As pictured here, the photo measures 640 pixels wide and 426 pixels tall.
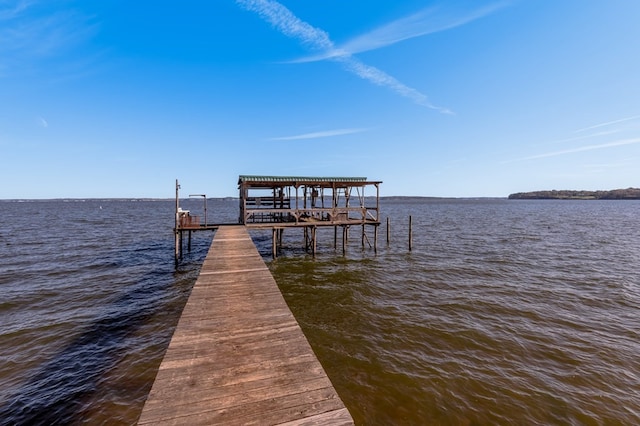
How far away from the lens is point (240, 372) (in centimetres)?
361

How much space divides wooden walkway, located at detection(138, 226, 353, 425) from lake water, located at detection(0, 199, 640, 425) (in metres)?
2.99

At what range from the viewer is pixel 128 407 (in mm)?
6238

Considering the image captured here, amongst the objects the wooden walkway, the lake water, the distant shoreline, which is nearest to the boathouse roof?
the lake water

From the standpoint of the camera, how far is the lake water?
637cm

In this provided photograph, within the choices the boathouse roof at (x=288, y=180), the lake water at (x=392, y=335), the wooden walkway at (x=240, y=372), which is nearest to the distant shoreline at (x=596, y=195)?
the lake water at (x=392, y=335)

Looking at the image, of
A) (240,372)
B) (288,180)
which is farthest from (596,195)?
(240,372)

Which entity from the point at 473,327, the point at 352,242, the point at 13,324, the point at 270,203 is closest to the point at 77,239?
the point at 270,203

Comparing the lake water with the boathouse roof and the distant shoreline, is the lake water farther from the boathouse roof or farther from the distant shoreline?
the distant shoreline

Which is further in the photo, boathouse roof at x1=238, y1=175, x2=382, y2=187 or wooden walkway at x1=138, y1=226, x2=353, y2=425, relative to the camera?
boathouse roof at x1=238, y1=175, x2=382, y2=187

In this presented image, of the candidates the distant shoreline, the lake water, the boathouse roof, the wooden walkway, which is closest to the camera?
the wooden walkway

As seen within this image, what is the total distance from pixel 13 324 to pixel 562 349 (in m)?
18.1

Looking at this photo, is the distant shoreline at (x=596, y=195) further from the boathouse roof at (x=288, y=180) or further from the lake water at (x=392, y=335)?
the boathouse roof at (x=288, y=180)

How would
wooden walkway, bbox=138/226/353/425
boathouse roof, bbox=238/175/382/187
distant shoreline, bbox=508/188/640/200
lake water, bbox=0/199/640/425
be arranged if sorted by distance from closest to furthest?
wooden walkway, bbox=138/226/353/425, lake water, bbox=0/199/640/425, boathouse roof, bbox=238/175/382/187, distant shoreline, bbox=508/188/640/200

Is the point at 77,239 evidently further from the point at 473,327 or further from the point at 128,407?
the point at 473,327
